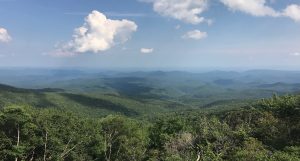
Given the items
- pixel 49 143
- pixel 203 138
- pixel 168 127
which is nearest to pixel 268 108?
pixel 203 138

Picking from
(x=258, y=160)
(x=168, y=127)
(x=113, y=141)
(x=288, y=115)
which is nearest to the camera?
(x=258, y=160)

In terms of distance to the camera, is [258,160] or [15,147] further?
[15,147]

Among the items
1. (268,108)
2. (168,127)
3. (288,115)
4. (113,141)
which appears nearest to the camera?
(288,115)

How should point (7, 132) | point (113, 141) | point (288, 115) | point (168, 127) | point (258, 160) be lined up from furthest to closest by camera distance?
point (168, 127) < point (113, 141) < point (7, 132) < point (288, 115) < point (258, 160)

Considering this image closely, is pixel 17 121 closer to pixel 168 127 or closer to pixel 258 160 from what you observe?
pixel 168 127

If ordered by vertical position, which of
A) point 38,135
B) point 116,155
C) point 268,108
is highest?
point 268,108

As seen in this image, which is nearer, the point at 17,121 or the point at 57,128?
the point at 17,121

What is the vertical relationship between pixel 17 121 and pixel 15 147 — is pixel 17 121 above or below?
above

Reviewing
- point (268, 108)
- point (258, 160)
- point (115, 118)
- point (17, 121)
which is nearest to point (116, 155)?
point (115, 118)

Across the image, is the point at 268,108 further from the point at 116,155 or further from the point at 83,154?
the point at 83,154
